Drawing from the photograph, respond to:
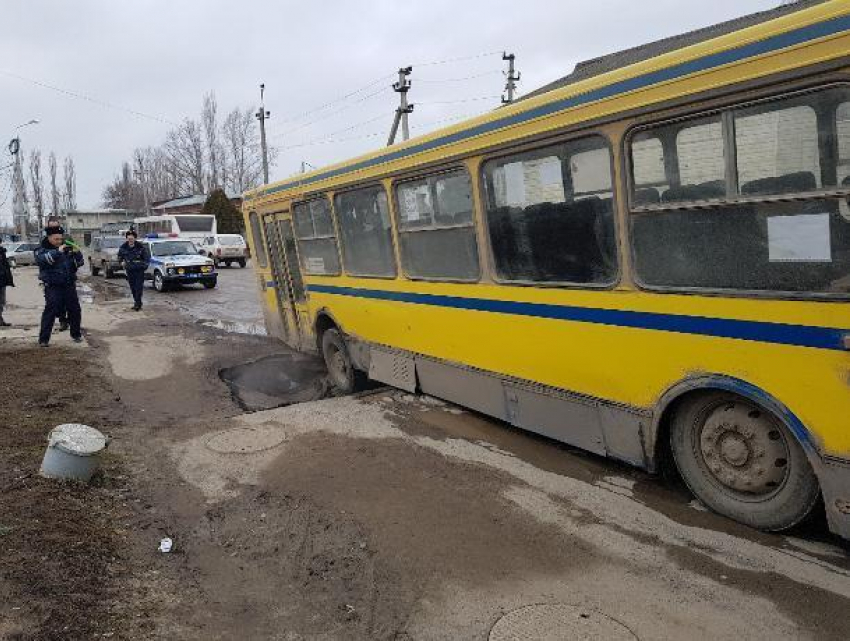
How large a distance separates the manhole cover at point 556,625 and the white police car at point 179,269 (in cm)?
2119

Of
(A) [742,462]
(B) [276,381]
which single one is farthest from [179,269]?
(A) [742,462]

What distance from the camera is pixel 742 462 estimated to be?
399cm

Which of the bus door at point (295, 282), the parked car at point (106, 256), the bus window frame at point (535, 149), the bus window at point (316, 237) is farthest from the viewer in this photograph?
the parked car at point (106, 256)

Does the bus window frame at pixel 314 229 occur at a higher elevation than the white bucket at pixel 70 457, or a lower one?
higher

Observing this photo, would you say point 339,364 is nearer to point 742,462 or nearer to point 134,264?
point 742,462

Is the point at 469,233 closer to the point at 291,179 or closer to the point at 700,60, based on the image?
the point at 700,60

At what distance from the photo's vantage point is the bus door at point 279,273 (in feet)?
31.1

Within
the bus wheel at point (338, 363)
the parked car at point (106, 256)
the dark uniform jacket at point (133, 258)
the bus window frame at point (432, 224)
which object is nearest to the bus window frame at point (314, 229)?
the bus wheel at point (338, 363)

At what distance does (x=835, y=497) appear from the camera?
3.42 metres

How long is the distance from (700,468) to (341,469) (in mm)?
2670

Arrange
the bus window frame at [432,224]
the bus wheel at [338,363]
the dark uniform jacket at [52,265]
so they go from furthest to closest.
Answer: the dark uniform jacket at [52,265] < the bus wheel at [338,363] < the bus window frame at [432,224]

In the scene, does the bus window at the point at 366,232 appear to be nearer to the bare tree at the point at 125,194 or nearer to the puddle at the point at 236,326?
the puddle at the point at 236,326

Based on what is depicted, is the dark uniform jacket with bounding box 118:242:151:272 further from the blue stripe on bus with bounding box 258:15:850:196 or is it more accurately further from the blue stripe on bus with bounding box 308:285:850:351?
the blue stripe on bus with bounding box 308:285:850:351

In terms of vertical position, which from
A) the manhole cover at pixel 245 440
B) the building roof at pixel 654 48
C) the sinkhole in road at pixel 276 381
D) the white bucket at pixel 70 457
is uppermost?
the building roof at pixel 654 48
